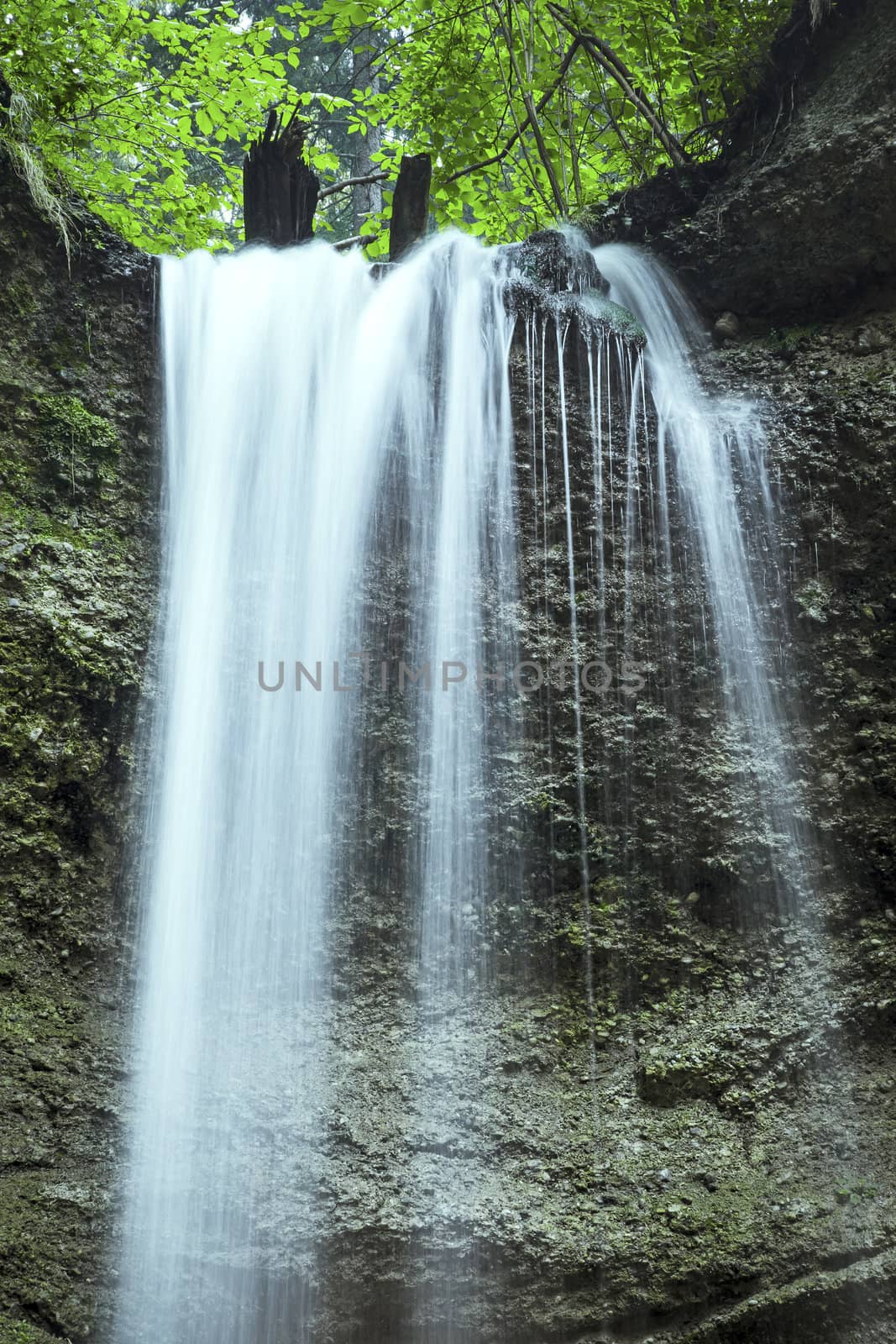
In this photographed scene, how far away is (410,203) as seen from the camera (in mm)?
5703

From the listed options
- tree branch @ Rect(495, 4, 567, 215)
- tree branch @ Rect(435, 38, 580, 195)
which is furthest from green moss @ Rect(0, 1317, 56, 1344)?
tree branch @ Rect(435, 38, 580, 195)

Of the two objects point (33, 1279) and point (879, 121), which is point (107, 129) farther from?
point (33, 1279)

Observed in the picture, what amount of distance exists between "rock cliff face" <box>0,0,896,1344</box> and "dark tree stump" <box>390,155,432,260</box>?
1.48m

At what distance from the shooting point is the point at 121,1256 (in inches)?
128

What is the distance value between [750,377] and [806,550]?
1.04 metres

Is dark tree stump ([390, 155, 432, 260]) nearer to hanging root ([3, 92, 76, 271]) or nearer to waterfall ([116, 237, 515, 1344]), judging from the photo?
waterfall ([116, 237, 515, 1344])

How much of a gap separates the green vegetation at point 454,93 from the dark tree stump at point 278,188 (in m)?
0.34

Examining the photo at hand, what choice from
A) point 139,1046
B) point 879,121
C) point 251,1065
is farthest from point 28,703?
point 879,121

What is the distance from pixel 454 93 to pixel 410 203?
2.10m

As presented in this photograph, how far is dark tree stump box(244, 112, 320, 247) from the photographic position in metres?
5.56

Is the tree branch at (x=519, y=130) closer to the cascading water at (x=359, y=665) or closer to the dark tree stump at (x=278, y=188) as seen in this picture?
the dark tree stump at (x=278, y=188)

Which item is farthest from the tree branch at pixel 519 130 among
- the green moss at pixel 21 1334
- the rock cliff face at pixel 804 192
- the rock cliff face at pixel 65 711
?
the green moss at pixel 21 1334

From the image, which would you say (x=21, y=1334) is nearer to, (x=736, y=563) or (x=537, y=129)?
(x=736, y=563)

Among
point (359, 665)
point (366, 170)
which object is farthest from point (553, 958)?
point (366, 170)
